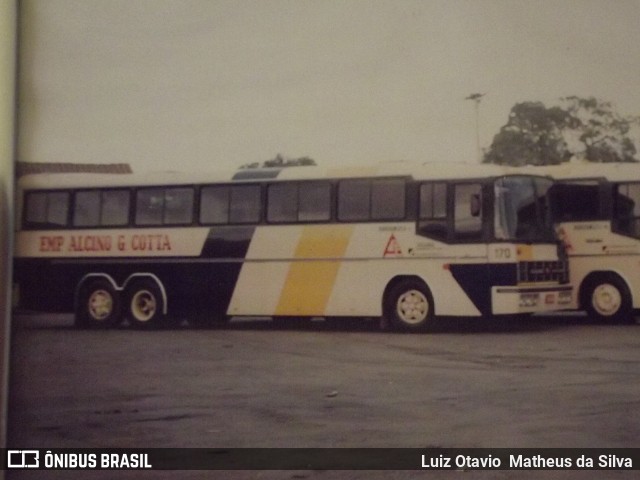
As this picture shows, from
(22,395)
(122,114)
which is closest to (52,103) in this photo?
(122,114)

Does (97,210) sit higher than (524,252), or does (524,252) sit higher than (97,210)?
(97,210)

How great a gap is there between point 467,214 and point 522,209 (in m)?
0.31

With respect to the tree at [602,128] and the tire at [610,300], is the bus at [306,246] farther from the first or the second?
the tree at [602,128]

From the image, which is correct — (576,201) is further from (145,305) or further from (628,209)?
(145,305)

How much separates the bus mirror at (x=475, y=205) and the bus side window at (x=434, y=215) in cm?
15

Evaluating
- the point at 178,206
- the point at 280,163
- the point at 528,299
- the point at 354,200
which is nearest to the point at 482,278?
the point at 528,299

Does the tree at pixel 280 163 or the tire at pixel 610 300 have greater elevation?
the tree at pixel 280 163

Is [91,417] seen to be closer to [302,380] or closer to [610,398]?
[302,380]

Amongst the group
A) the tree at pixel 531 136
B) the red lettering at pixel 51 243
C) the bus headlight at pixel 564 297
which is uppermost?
the tree at pixel 531 136

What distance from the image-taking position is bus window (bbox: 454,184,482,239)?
5.86 meters

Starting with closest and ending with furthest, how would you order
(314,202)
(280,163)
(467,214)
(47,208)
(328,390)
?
(328,390)
(47,208)
(280,163)
(314,202)
(467,214)

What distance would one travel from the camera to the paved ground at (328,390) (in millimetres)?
5348

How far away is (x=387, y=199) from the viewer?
585 cm

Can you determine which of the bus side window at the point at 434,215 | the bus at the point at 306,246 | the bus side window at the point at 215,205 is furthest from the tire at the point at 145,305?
the bus side window at the point at 434,215
